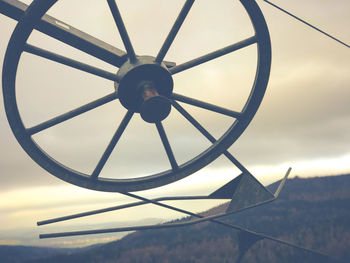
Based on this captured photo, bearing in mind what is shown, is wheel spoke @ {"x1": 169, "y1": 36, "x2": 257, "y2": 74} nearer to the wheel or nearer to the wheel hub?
the wheel

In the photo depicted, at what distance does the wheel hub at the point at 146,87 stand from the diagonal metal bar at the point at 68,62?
14cm

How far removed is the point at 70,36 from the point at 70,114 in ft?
2.76

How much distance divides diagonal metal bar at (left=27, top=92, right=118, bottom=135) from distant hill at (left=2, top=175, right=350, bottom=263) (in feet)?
17.4

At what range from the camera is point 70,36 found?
12.5 feet

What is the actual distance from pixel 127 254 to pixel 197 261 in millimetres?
2592

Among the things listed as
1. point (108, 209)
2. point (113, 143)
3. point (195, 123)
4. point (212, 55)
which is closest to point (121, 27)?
point (212, 55)

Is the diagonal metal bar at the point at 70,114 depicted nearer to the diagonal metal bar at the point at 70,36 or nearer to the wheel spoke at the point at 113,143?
the wheel spoke at the point at 113,143

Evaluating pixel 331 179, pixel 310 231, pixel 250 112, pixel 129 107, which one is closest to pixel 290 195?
pixel 331 179

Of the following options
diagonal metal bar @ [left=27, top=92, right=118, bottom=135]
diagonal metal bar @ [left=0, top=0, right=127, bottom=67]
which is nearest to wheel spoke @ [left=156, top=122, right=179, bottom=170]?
diagonal metal bar @ [left=27, top=92, right=118, bottom=135]

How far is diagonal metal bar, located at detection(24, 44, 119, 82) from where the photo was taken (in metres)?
3.51

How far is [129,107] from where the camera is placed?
3.91 meters

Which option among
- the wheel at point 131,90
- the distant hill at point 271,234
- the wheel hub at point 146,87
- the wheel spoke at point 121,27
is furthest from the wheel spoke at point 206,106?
the distant hill at point 271,234

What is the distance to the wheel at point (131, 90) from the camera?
11.6 ft

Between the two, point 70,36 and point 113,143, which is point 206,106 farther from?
point 70,36
